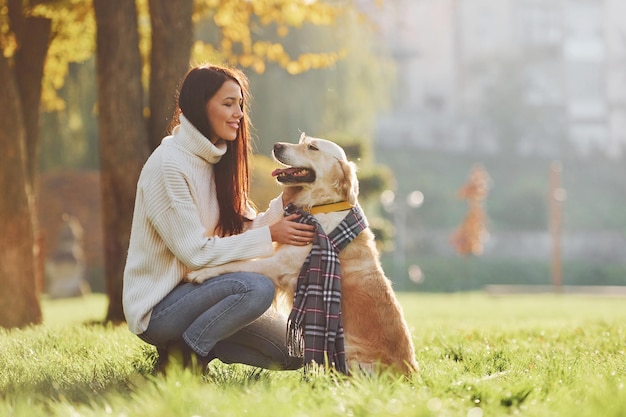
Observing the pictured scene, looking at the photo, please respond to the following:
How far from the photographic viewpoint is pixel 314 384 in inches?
129

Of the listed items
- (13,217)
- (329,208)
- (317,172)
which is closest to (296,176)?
(317,172)

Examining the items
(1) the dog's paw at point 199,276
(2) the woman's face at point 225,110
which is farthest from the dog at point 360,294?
(2) the woman's face at point 225,110

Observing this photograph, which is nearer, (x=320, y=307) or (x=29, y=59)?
(x=320, y=307)

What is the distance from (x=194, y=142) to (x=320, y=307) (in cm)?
90

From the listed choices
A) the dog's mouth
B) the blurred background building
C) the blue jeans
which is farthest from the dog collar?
the blurred background building

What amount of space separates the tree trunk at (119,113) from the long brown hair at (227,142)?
301 cm

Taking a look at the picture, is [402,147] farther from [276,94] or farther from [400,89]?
[276,94]

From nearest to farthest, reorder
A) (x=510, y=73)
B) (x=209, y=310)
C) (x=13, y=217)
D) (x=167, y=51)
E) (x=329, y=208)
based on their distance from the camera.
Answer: (x=209, y=310) < (x=329, y=208) < (x=167, y=51) < (x=13, y=217) < (x=510, y=73)

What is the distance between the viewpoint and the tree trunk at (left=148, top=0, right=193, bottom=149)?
6902 mm

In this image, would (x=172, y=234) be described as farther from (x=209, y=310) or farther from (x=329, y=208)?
(x=329, y=208)

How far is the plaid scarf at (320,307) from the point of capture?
3.65 metres

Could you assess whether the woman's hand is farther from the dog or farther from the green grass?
the green grass

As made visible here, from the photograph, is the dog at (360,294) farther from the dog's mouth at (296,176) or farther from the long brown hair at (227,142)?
the long brown hair at (227,142)

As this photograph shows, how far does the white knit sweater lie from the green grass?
0.39 m
